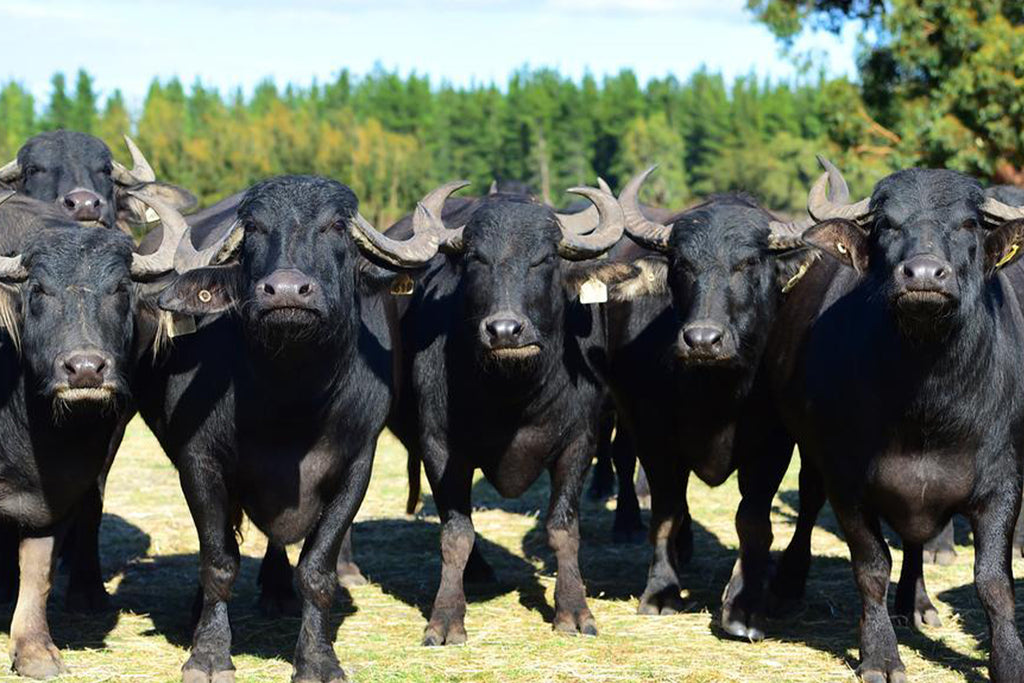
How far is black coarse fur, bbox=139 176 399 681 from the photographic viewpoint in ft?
20.5

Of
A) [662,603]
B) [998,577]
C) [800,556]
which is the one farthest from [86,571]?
[998,577]

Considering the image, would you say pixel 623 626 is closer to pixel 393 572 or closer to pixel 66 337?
Result: pixel 393 572

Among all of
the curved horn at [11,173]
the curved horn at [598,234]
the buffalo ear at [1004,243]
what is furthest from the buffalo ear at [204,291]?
the buffalo ear at [1004,243]

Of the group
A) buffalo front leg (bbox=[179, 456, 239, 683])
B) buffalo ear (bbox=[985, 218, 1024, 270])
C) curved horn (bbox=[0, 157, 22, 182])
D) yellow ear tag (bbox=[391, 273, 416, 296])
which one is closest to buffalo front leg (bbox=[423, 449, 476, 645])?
yellow ear tag (bbox=[391, 273, 416, 296])

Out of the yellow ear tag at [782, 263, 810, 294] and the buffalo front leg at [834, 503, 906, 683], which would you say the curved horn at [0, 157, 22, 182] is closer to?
the yellow ear tag at [782, 263, 810, 294]

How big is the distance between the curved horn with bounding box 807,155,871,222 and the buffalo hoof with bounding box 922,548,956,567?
107 inches

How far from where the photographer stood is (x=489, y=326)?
6793 mm

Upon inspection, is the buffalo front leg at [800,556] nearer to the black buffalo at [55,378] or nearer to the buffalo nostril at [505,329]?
the buffalo nostril at [505,329]

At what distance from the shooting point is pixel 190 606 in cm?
788

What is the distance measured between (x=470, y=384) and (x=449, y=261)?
0.76 m

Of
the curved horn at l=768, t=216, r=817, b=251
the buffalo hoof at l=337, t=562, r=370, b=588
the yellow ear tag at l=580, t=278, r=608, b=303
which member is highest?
the curved horn at l=768, t=216, r=817, b=251

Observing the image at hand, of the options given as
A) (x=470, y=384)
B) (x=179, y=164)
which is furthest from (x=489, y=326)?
(x=179, y=164)

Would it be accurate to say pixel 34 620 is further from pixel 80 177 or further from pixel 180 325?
pixel 80 177

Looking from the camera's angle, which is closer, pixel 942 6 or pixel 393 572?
pixel 393 572
